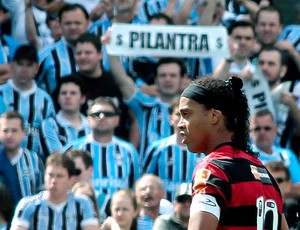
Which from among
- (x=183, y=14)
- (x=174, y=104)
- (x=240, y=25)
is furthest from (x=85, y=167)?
(x=183, y=14)

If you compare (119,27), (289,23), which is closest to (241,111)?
(119,27)

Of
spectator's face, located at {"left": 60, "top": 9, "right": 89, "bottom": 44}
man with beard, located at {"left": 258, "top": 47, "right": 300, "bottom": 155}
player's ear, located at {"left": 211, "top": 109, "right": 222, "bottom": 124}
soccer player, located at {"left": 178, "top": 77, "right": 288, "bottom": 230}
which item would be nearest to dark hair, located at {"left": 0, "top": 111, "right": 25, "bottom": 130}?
spectator's face, located at {"left": 60, "top": 9, "right": 89, "bottom": 44}

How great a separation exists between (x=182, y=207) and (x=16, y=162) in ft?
7.26

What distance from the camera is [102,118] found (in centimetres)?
959

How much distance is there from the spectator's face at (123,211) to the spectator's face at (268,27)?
361cm

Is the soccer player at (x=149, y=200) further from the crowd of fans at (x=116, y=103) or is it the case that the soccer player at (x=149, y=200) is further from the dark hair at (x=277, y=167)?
the dark hair at (x=277, y=167)

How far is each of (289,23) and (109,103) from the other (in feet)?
12.4

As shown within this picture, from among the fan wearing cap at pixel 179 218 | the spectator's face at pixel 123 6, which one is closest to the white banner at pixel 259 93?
the spectator's face at pixel 123 6

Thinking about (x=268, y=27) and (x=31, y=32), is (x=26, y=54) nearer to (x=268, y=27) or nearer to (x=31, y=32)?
(x=31, y=32)

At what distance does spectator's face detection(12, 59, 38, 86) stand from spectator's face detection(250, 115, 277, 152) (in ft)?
6.59

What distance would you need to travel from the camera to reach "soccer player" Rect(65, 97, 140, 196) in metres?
9.55

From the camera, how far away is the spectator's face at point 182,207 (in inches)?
295

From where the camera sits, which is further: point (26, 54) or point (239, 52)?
point (239, 52)

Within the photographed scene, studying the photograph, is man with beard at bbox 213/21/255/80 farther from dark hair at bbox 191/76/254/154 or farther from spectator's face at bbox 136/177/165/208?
dark hair at bbox 191/76/254/154
